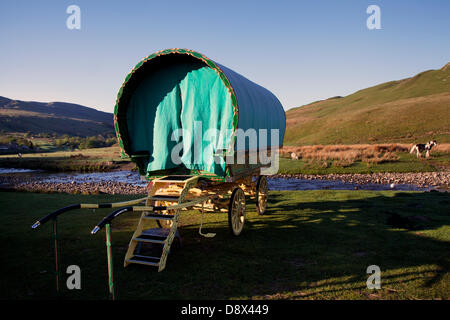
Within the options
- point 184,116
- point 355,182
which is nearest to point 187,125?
point 184,116

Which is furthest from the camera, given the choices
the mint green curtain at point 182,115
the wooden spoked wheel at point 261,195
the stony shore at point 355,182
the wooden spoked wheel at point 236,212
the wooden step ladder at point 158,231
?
the stony shore at point 355,182

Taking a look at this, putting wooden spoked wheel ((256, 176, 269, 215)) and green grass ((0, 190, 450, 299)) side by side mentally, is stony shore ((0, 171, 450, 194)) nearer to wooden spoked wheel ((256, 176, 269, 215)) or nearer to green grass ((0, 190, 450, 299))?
green grass ((0, 190, 450, 299))

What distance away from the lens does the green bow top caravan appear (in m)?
7.60

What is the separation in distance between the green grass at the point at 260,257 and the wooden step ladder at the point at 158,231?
24 cm

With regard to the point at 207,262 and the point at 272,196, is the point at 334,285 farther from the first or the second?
the point at 272,196

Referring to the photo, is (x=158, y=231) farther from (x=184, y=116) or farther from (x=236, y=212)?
(x=184, y=116)

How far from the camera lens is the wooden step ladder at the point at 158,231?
6125 millimetres

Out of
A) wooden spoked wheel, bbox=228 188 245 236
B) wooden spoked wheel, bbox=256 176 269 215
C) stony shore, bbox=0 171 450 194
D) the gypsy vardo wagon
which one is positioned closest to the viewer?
the gypsy vardo wagon

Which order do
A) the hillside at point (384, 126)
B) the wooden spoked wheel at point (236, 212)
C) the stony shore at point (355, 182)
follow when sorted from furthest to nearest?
the hillside at point (384, 126) < the stony shore at point (355, 182) < the wooden spoked wheel at point (236, 212)

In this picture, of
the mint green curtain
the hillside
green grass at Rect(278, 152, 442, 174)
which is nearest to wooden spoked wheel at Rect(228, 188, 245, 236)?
the mint green curtain

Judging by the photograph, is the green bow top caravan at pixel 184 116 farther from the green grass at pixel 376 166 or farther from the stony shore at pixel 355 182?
the green grass at pixel 376 166

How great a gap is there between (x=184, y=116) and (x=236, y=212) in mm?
3002

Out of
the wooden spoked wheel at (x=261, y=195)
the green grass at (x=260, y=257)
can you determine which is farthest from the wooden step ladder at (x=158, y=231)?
the wooden spoked wheel at (x=261, y=195)
